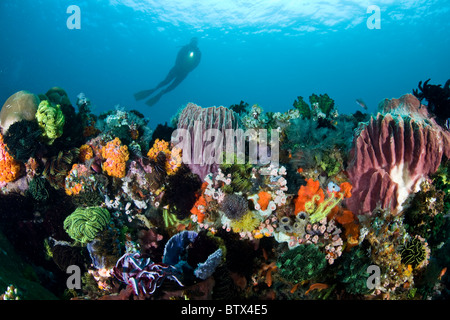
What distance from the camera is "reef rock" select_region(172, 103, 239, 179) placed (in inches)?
202

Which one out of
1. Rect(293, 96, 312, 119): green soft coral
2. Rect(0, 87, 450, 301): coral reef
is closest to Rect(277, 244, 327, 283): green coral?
Rect(0, 87, 450, 301): coral reef

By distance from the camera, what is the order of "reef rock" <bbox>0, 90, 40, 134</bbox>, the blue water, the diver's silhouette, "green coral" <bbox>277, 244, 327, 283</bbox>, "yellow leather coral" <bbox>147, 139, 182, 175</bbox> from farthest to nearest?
the blue water < the diver's silhouette < "reef rock" <bbox>0, 90, 40, 134</bbox> < "yellow leather coral" <bbox>147, 139, 182, 175</bbox> < "green coral" <bbox>277, 244, 327, 283</bbox>

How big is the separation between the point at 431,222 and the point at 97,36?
86395 mm

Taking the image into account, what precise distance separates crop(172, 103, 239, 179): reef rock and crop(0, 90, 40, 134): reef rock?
3.24 meters

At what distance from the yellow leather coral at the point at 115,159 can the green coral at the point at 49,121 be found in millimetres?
1287

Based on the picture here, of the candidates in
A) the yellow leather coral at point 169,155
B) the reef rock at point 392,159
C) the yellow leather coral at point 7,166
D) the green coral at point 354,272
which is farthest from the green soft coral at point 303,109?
the yellow leather coral at point 7,166

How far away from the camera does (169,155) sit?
17.2 ft

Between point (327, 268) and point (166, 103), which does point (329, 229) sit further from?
point (166, 103)

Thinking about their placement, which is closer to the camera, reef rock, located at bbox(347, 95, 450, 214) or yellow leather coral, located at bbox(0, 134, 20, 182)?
reef rock, located at bbox(347, 95, 450, 214)

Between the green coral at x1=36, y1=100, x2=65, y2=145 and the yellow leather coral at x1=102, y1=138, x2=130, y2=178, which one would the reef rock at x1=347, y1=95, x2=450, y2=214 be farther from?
the green coral at x1=36, y1=100, x2=65, y2=145

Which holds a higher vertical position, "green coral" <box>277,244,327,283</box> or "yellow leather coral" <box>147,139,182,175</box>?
"yellow leather coral" <box>147,139,182,175</box>

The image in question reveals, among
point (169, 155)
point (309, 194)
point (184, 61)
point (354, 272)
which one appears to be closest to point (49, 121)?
point (169, 155)

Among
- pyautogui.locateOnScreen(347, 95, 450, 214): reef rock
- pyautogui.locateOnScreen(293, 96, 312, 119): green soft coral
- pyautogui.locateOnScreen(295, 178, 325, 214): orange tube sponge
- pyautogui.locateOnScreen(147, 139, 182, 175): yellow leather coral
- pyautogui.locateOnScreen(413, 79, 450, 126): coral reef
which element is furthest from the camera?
pyautogui.locateOnScreen(293, 96, 312, 119): green soft coral

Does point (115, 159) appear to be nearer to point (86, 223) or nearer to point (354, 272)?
point (86, 223)
